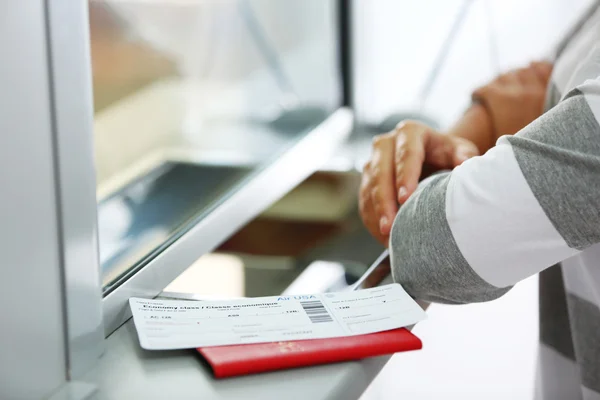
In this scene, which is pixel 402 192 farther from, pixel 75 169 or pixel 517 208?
pixel 75 169

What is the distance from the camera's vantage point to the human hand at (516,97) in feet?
2.95

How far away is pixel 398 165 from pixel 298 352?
0.92 feet

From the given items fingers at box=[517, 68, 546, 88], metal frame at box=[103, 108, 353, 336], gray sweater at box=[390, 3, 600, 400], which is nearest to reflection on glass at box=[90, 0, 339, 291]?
metal frame at box=[103, 108, 353, 336]

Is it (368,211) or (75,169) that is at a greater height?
(75,169)

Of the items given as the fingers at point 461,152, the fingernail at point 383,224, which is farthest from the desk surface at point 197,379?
the fingers at point 461,152

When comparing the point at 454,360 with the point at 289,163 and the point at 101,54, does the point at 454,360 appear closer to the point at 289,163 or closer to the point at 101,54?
the point at 289,163

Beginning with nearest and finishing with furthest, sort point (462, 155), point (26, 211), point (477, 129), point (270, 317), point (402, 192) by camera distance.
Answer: point (26, 211), point (270, 317), point (402, 192), point (462, 155), point (477, 129)

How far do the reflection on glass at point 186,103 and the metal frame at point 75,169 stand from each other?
9 centimetres

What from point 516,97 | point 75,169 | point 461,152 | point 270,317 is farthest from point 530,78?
point 75,169

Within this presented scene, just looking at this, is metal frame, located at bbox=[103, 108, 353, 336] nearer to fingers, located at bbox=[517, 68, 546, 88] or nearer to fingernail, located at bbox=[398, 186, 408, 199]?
fingernail, located at bbox=[398, 186, 408, 199]

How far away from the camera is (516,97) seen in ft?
2.99

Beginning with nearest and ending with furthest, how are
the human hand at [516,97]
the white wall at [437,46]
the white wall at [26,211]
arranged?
the white wall at [26,211] → the human hand at [516,97] → the white wall at [437,46]

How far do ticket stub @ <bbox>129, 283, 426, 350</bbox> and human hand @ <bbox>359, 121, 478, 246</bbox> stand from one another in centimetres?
11

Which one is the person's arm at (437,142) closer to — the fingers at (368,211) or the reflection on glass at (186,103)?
the fingers at (368,211)
